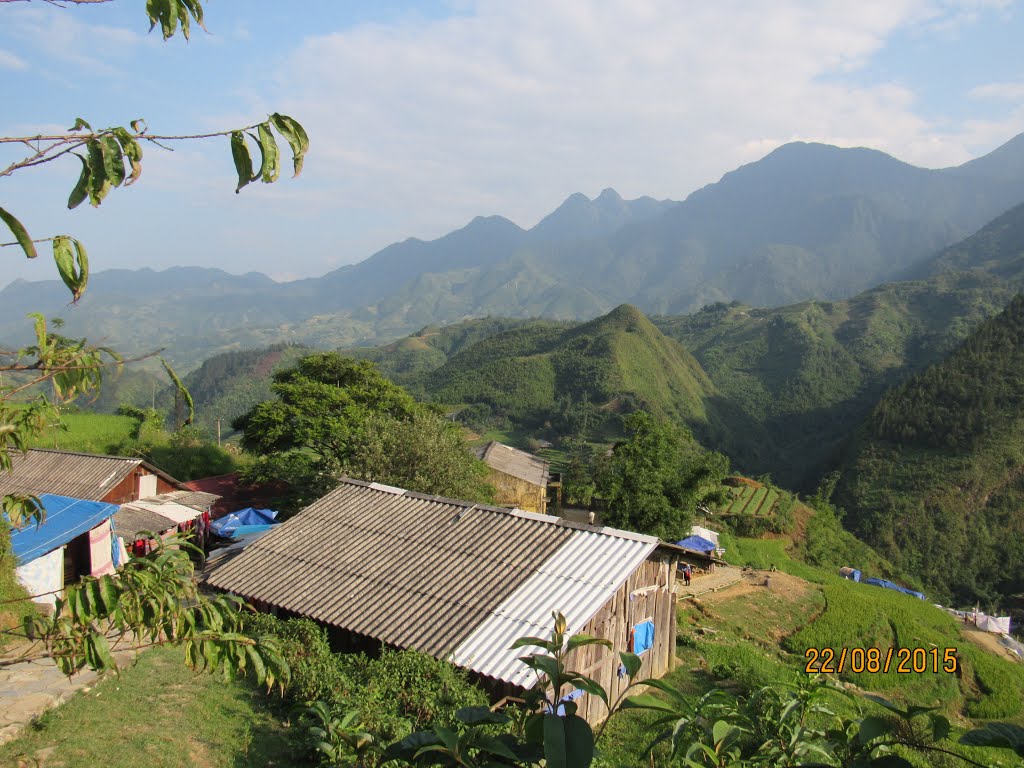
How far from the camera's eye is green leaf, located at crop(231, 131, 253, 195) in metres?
2.59

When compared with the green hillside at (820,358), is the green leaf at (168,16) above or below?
above

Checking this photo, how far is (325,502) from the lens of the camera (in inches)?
536

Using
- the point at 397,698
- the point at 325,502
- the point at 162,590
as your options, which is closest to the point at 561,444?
the point at 325,502

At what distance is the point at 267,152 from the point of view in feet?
8.54

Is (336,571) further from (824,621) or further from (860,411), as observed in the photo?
(860,411)

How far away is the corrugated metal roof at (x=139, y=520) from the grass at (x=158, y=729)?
7590 mm

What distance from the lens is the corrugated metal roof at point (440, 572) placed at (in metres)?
9.26

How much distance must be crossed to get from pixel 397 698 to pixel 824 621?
52.3ft

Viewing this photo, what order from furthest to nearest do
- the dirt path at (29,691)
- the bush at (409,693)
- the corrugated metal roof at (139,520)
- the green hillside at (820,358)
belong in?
the green hillside at (820,358)
the corrugated metal roof at (139,520)
the dirt path at (29,691)
the bush at (409,693)

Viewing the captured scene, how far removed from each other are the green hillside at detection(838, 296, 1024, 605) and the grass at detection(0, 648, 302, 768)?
44773mm

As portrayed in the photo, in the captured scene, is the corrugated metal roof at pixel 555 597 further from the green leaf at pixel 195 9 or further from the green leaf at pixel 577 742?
the green leaf at pixel 195 9

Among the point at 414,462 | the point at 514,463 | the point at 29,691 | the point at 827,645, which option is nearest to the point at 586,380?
the point at 514,463

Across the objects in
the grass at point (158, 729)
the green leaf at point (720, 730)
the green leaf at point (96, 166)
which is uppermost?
the green leaf at point (96, 166)

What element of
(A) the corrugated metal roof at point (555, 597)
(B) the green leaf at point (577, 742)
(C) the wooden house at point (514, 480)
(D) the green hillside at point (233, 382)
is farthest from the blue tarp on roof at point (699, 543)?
(D) the green hillside at point (233, 382)
